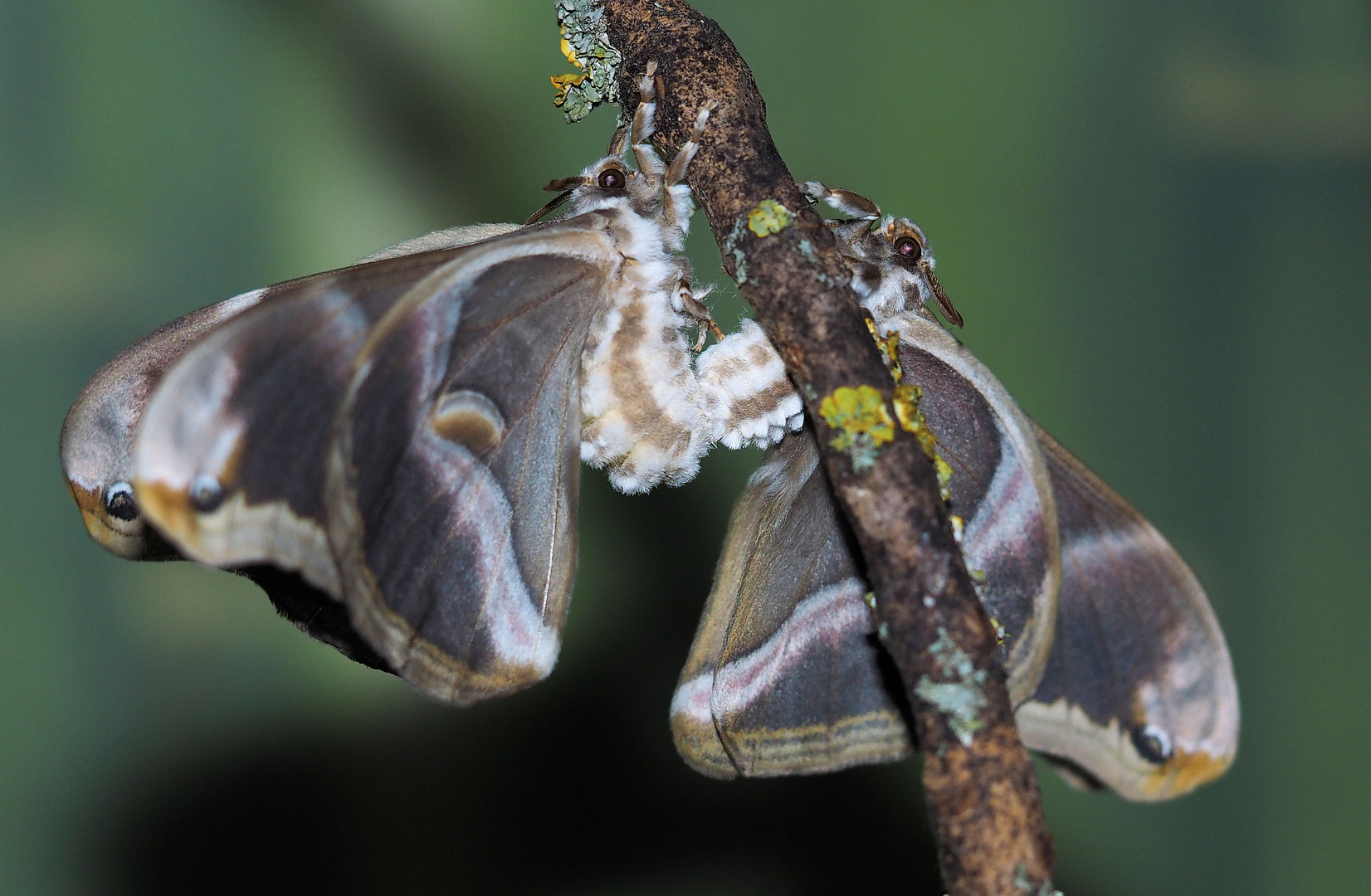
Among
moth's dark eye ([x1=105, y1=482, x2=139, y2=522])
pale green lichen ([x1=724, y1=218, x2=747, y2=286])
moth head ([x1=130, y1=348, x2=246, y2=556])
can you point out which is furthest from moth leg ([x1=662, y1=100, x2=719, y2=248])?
moth's dark eye ([x1=105, y1=482, x2=139, y2=522])

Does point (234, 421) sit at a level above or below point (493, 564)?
above

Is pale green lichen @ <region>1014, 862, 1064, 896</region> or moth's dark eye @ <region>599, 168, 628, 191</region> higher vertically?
moth's dark eye @ <region>599, 168, 628, 191</region>

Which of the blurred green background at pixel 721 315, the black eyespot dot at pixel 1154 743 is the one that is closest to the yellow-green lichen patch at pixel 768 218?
the black eyespot dot at pixel 1154 743

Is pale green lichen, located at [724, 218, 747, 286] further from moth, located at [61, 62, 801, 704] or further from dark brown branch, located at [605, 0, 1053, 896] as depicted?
moth, located at [61, 62, 801, 704]

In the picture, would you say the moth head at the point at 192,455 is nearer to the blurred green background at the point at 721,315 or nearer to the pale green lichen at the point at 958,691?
the pale green lichen at the point at 958,691

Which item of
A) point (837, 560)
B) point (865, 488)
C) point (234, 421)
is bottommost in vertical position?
point (837, 560)

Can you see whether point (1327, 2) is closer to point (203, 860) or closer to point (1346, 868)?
point (1346, 868)

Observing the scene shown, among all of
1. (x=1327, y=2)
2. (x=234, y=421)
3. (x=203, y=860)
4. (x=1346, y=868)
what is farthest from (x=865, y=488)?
(x=1327, y=2)
